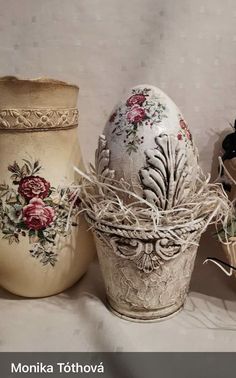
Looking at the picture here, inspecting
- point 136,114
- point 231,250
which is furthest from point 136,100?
point 231,250

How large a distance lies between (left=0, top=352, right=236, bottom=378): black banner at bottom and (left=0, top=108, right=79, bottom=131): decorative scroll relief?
12.6 inches

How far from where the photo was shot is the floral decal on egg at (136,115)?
0.54m

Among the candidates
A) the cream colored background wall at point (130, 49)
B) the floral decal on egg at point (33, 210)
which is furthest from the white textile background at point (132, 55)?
the floral decal on egg at point (33, 210)

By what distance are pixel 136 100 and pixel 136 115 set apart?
26mm

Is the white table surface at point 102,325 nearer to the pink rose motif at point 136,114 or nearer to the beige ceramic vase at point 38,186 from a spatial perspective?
the beige ceramic vase at point 38,186

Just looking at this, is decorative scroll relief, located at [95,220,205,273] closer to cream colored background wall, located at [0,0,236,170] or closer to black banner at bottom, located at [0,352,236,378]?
black banner at bottom, located at [0,352,236,378]

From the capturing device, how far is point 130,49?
0.74 metres

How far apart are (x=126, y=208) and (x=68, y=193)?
0.39 ft

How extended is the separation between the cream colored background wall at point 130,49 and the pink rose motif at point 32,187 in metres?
0.22

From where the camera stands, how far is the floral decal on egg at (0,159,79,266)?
0.60 meters

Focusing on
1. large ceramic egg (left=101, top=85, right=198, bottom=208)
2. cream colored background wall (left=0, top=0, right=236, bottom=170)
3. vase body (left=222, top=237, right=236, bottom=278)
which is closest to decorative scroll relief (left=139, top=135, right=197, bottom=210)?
large ceramic egg (left=101, top=85, right=198, bottom=208)

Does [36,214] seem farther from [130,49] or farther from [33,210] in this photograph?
[130,49]

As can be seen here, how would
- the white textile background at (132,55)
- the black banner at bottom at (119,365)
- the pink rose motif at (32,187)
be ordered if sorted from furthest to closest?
the white textile background at (132,55) < the pink rose motif at (32,187) < the black banner at bottom at (119,365)

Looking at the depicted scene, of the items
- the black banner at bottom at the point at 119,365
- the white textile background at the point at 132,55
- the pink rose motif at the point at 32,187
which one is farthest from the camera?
the white textile background at the point at 132,55
